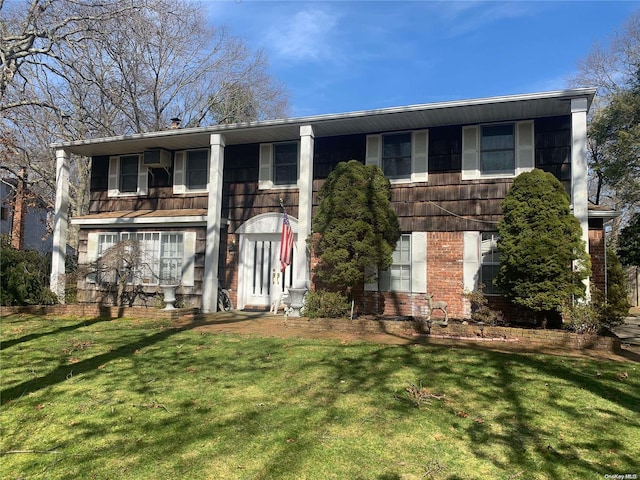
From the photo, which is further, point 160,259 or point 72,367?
point 160,259

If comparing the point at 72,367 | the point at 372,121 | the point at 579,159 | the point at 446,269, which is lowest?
the point at 72,367

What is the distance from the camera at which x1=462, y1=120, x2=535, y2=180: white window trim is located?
10.6m

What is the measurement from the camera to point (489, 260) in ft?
35.3

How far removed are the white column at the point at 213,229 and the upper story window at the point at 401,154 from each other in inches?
161

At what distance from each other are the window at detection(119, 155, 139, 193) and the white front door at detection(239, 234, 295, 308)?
4.53 metres

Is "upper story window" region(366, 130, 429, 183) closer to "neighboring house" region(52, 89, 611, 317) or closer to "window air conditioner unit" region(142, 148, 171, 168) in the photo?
"neighboring house" region(52, 89, 611, 317)

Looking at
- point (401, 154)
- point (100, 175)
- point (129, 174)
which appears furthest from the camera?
point (100, 175)

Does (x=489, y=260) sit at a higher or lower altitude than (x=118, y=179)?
lower

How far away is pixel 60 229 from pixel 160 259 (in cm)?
359

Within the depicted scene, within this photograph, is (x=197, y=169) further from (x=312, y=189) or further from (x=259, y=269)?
(x=312, y=189)

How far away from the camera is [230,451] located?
3893mm

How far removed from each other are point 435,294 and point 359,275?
7.69 ft

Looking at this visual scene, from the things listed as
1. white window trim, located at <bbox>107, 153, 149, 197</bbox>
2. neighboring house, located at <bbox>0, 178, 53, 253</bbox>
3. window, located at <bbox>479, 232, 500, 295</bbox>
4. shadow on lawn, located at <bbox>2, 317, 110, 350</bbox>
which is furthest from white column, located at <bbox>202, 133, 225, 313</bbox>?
neighboring house, located at <bbox>0, 178, 53, 253</bbox>

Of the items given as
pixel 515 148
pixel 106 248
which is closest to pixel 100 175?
pixel 106 248
